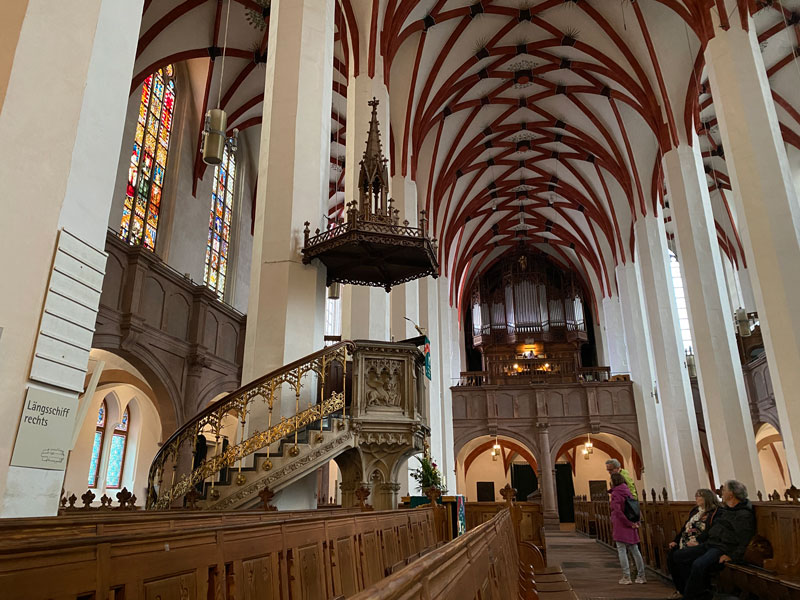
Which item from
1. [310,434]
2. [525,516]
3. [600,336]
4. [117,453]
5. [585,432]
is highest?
[600,336]

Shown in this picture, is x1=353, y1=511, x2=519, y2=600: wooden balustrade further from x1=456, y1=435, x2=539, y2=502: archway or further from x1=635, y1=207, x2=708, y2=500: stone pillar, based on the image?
x1=456, y1=435, x2=539, y2=502: archway

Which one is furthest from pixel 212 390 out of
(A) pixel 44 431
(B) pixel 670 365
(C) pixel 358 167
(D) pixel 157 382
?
(B) pixel 670 365

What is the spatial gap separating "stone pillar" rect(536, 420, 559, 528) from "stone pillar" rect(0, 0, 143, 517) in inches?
698

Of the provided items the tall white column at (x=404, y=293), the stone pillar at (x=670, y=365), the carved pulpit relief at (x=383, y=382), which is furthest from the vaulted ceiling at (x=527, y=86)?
the carved pulpit relief at (x=383, y=382)

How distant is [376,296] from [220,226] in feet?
24.0

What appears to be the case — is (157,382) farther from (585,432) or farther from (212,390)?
(585,432)

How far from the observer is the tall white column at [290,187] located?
760 cm

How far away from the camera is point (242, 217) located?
17156 mm

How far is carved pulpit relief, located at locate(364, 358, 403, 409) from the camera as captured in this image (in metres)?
6.92

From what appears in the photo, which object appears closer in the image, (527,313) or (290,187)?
(290,187)

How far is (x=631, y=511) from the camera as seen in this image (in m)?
6.44

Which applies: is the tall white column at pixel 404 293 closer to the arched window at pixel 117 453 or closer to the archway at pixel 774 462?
the arched window at pixel 117 453

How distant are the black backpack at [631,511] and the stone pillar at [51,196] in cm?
544

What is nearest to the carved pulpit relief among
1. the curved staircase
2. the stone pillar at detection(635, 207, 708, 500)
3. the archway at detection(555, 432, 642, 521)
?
the curved staircase
